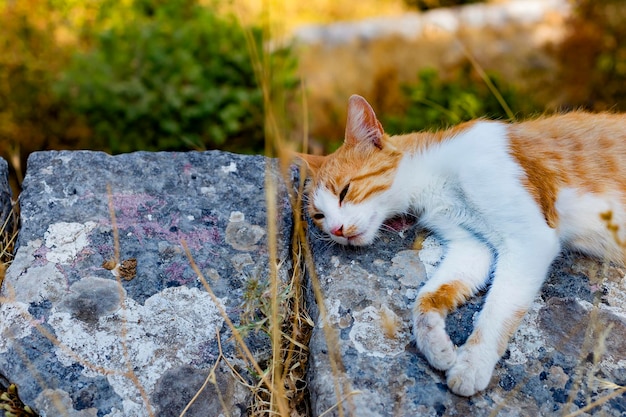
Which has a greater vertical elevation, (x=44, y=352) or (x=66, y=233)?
(x=66, y=233)

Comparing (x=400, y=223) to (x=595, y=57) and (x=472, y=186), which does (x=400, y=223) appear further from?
(x=595, y=57)

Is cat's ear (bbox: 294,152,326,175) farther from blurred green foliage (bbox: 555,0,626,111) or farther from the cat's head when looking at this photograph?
blurred green foliage (bbox: 555,0,626,111)

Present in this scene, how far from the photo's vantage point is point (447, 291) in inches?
81.3

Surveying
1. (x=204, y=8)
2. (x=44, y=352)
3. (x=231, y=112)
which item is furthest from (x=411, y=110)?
(x=44, y=352)

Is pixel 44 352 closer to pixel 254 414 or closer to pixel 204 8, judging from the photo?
pixel 254 414

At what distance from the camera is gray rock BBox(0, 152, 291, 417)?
189cm

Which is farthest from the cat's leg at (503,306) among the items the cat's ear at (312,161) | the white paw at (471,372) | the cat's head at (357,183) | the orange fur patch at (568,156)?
the cat's ear at (312,161)

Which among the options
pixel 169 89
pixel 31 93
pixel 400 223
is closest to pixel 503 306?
pixel 400 223

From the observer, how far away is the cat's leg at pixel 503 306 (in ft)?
5.93

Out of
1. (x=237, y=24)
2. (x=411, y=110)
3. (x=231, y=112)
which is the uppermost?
(x=237, y=24)

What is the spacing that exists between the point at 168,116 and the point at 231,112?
0.43 meters

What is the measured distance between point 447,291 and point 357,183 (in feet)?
1.97

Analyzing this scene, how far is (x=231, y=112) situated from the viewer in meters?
4.21

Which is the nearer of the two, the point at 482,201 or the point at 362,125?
the point at 482,201
